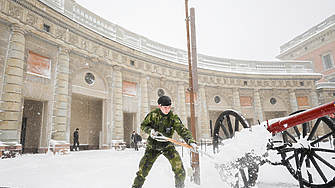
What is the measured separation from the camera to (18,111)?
8.68 m

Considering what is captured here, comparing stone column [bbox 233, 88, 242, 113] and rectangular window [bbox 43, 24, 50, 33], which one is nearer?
rectangular window [bbox 43, 24, 50, 33]

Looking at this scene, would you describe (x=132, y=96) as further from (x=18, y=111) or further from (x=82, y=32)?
(x=18, y=111)

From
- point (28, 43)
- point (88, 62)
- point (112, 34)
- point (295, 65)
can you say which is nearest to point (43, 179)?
point (28, 43)

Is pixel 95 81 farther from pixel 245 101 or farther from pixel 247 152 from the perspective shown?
pixel 245 101

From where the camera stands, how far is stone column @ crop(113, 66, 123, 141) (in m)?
13.3

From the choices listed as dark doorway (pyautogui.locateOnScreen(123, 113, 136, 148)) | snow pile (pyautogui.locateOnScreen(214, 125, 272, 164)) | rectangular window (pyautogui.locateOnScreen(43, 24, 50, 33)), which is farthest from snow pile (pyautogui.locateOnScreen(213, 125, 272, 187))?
dark doorway (pyautogui.locateOnScreen(123, 113, 136, 148))

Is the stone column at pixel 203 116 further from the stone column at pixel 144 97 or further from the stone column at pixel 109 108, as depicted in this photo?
the stone column at pixel 109 108

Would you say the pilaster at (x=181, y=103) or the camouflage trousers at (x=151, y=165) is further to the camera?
the pilaster at (x=181, y=103)

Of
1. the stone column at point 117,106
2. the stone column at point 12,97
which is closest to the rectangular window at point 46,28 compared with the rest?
the stone column at point 12,97

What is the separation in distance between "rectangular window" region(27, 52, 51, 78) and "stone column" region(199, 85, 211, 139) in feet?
43.3

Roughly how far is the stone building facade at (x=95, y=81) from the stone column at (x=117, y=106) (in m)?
0.07

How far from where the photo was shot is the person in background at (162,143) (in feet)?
10.2

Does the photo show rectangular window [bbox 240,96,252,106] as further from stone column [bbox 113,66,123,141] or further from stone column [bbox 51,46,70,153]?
stone column [bbox 51,46,70,153]

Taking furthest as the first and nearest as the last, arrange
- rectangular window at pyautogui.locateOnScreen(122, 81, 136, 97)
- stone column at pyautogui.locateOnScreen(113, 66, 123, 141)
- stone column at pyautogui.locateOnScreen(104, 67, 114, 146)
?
rectangular window at pyautogui.locateOnScreen(122, 81, 136, 97) < stone column at pyautogui.locateOnScreen(113, 66, 123, 141) < stone column at pyautogui.locateOnScreen(104, 67, 114, 146)
